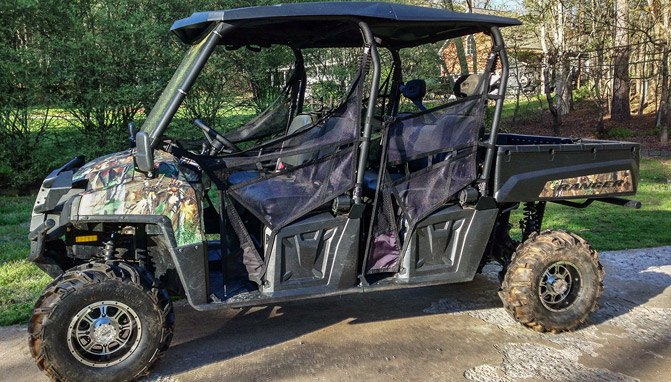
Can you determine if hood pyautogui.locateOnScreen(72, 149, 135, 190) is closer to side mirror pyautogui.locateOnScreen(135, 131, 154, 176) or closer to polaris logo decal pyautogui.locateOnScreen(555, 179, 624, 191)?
side mirror pyautogui.locateOnScreen(135, 131, 154, 176)

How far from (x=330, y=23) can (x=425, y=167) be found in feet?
4.03

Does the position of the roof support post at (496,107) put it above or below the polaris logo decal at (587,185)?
above

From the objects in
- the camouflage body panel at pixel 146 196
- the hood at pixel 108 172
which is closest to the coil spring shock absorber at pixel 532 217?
the camouflage body panel at pixel 146 196

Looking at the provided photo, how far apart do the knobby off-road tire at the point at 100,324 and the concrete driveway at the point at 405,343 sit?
26 cm

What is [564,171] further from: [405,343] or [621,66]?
[621,66]

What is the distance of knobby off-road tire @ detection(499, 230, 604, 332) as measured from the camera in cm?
452

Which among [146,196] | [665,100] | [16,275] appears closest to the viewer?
[146,196]

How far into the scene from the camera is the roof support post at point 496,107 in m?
4.28

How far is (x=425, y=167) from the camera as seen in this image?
14.7 ft

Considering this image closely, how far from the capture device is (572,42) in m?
19.3

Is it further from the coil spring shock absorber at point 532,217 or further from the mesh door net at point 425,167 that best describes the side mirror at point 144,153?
the coil spring shock absorber at point 532,217

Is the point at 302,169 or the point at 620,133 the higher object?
the point at 302,169

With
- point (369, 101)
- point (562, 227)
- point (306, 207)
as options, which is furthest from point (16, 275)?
point (562, 227)

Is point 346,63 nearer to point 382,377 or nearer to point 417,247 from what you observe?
point 417,247
